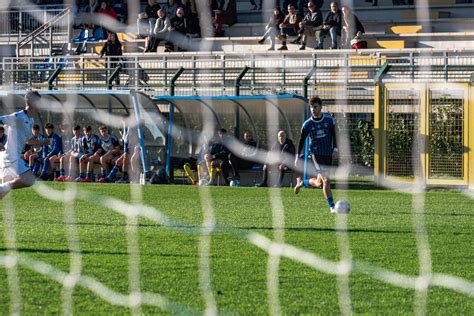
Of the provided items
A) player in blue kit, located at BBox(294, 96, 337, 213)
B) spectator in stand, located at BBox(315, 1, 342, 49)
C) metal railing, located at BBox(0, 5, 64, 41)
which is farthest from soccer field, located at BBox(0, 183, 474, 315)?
metal railing, located at BBox(0, 5, 64, 41)

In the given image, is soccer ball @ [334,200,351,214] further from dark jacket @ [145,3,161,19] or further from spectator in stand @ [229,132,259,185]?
dark jacket @ [145,3,161,19]

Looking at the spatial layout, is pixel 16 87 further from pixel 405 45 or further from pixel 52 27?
pixel 405 45

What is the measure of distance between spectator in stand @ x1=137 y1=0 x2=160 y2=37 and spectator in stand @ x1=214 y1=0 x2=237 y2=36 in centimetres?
179

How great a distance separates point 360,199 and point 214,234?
5.96 m

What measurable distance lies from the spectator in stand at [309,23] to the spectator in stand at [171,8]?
2.70 m

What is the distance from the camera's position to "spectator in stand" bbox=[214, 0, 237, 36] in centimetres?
2445

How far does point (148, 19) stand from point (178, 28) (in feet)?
3.90

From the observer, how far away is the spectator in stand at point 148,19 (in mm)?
21859

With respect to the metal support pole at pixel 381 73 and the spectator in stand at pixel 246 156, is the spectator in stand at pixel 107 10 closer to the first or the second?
the spectator in stand at pixel 246 156

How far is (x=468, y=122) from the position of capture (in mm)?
18719

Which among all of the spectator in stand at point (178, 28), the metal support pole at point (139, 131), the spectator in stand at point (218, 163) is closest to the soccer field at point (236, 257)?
the spectator in stand at point (218, 163)

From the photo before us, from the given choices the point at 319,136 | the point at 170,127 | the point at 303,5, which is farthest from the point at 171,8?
the point at 319,136

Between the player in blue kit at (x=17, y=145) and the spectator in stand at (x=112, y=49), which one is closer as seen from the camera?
the player in blue kit at (x=17, y=145)

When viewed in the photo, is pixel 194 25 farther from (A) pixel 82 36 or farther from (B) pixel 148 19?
(A) pixel 82 36
